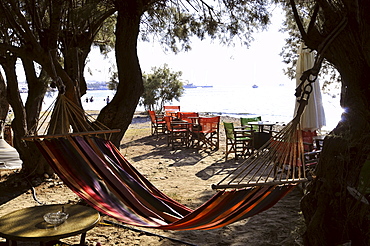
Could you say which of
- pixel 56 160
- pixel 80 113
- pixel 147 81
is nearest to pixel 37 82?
pixel 80 113

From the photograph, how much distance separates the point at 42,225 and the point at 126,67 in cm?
217

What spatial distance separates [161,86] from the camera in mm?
19797

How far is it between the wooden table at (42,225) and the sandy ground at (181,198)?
0.62 meters

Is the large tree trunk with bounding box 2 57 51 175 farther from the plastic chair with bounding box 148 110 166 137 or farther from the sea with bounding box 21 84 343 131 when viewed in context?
the plastic chair with bounding box 148 110 166 137

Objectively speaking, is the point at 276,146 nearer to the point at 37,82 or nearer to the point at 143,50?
the point at 143,50

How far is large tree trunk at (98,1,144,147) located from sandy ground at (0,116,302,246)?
1174 mm

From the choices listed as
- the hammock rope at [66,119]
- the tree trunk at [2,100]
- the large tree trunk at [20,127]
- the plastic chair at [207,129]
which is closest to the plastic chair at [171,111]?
the plastic chair at [207,129]

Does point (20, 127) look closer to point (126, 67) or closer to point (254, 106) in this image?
point (126, 67)

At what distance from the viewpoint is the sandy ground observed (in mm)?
3221

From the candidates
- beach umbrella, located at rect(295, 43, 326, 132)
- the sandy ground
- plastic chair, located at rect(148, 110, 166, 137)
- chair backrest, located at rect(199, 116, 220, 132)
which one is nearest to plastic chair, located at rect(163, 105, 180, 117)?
plastic chair, located at rect(148, 110, 166, 137)

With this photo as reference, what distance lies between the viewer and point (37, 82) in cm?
597

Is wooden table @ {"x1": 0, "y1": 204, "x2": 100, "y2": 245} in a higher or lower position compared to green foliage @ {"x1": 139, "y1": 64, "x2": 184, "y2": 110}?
lower

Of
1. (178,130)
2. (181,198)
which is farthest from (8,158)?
(178,130)

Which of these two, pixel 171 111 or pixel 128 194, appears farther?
pixel 171 111
